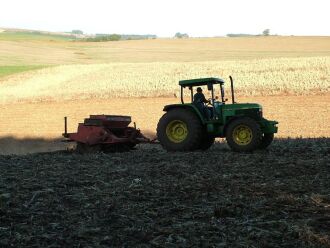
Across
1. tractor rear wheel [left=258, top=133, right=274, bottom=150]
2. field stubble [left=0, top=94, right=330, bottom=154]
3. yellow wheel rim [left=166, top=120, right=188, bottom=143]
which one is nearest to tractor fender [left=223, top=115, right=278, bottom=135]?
tractor rear wheel [left=258, top=133, right=274, bottom=150]

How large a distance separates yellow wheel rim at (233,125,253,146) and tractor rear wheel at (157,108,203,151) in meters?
0.98

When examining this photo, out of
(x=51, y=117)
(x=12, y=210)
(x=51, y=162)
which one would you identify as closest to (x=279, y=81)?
(x=51, y=117)

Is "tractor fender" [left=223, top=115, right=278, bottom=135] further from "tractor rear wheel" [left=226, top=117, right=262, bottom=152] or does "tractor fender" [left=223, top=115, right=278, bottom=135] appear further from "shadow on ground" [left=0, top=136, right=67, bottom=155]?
"shadow on ground" [left=0, top=136, right=67, bottom=155]

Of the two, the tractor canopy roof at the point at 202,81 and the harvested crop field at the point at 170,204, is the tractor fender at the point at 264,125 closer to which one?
the tractor canopy roof at the point at 202,81

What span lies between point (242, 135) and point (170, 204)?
6.63 metres

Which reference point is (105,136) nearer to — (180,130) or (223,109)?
(180,130)

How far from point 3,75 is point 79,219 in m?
A: 43.0

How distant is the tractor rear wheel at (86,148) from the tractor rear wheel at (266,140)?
437 centimetres

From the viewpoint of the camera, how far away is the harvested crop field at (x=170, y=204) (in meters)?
5.41

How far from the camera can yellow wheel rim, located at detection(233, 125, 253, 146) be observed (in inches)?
518

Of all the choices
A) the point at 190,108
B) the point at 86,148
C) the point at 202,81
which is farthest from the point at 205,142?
the point at 86,148

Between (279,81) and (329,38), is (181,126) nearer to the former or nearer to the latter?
(279,81)

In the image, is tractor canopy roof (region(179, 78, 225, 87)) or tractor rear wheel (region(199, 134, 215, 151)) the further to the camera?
tractor rear wheel (region(199, 134, 215, 151))

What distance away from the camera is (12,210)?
661cm
